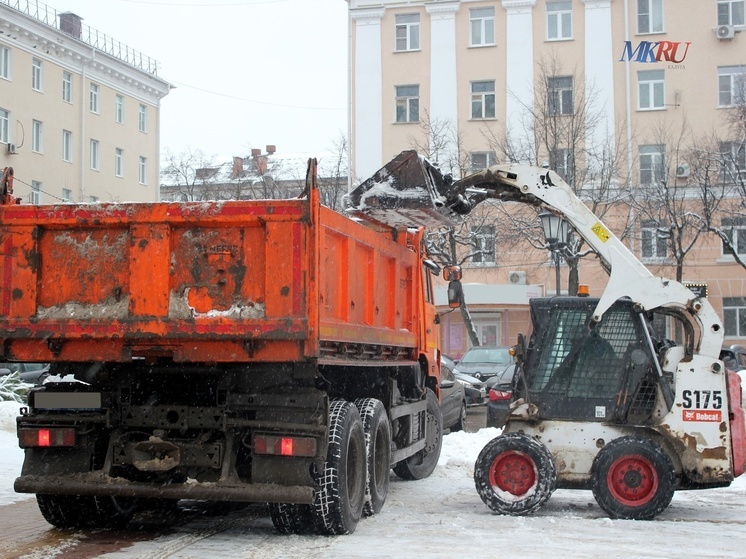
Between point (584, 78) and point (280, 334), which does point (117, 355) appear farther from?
point (584, 78)

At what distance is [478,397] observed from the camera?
21656mm

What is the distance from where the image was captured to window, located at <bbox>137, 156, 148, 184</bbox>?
53.4 m

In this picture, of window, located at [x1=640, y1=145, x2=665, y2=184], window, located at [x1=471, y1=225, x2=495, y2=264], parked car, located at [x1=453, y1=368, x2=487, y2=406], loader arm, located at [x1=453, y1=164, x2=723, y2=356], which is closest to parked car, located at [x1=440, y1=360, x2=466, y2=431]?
parked car, located at [x1=453, y1=368, x2=487, y2=406]

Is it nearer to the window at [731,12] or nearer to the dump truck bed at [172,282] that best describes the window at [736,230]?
the window at [731,12]

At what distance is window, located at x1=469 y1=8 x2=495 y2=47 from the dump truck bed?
117ft

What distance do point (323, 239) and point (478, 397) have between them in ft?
48.1

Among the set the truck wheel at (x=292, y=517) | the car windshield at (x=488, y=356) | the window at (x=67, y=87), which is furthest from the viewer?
the window at (x=67, y=87)

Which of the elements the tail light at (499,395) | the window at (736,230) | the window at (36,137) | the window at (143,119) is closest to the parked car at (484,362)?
the tail light at (499,395)

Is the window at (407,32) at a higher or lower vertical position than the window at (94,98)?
higher

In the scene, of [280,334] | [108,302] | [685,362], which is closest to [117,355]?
[108,302]

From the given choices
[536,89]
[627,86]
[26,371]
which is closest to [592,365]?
[26,371]

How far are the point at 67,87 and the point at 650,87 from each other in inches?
1033

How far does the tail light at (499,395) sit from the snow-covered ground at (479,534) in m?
5.95

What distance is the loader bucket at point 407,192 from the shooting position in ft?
32.3
